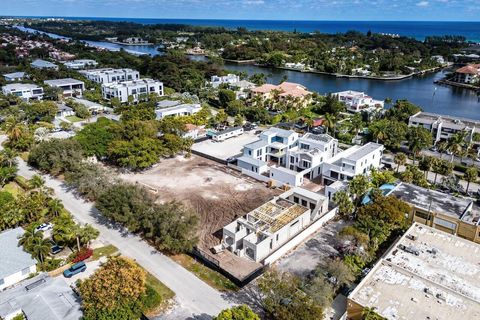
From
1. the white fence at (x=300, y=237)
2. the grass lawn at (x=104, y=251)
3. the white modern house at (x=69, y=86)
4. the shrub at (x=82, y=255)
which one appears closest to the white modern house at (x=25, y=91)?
the white modern house at (x=69, y=86)

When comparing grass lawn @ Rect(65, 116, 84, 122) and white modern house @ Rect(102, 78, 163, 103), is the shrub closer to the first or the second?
grass lawn @ Rect(65, 116, 84, 122)

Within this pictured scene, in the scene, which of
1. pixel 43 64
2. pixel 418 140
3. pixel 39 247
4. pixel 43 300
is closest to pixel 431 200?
pixel 418 140

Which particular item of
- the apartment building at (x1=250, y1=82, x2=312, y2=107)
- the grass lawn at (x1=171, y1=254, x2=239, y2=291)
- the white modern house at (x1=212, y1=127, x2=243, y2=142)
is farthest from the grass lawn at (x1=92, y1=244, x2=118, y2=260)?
the apartment building at (x1=250, y1=82, x2=312, y2=107)

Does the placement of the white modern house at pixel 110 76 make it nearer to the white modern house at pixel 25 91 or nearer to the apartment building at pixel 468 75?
the white modern house at pixel 25 91

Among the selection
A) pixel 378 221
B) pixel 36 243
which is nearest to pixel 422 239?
pixel 378 221

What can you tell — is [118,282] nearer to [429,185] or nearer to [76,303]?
[76,303]

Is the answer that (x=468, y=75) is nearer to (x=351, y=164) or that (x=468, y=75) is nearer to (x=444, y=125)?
(x=444, y=125)

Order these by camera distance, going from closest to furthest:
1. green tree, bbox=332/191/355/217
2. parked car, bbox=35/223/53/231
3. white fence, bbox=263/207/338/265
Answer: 1. white fence, bbox=263/207/338/265
2. parked car, bbox=35/223/53/231
3. green tree, bbox=332/191/355/217
